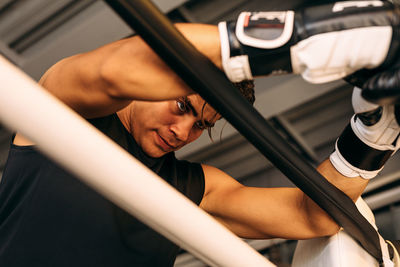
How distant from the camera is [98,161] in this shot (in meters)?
0.40

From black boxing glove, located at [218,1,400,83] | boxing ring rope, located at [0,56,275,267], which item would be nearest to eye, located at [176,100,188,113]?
black boxing glove, located at [218,1,400,83]

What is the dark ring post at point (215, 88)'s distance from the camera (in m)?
0.47

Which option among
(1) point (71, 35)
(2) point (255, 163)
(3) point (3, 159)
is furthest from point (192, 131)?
(3) point (3, 159)

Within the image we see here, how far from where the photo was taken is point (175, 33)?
0.48 metres

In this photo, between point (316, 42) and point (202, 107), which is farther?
point (202, 107)

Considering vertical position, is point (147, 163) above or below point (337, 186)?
above

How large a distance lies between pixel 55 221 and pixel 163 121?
0.37 metres

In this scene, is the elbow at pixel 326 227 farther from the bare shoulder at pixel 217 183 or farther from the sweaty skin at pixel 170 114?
the bare shoulder at pixel 217 183

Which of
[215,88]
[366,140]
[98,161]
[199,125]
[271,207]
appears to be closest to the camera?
[98,161]

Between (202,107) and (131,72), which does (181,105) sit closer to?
(202,107)

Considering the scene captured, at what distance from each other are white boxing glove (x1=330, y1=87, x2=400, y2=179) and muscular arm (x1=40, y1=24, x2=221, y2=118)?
279 mm

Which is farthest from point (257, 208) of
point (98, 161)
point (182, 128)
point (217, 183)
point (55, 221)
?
point (98, 161)

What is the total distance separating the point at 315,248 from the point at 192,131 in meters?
0.47

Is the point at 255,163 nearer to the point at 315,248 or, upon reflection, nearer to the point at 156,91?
the point at 315,248
